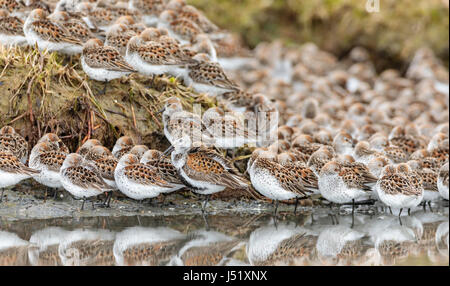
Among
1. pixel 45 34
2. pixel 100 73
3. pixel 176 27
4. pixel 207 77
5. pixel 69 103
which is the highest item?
pixel 45 34

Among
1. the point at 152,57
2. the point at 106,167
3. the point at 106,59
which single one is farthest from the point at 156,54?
the point at 106,167

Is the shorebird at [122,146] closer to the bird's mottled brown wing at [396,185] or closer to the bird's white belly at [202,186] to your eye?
the bird's white belly at [202,186]

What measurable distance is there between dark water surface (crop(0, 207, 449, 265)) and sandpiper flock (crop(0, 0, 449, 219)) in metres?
0.43

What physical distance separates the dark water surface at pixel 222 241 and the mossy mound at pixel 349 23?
12.7 metres

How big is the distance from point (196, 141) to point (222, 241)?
2.08m

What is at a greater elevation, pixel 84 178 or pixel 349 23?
pixel 84 178

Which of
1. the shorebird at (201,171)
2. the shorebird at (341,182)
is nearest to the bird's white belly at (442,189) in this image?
the shorebird at (341,182)

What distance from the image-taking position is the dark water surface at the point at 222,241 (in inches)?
298

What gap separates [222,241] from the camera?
8266mm

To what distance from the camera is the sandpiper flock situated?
9.34 metres

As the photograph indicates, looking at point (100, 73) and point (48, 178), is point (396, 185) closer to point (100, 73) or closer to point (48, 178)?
point (100, 73)

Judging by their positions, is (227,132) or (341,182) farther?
(227,132)

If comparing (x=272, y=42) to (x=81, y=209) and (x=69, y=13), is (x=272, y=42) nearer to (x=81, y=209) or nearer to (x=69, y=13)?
(x=69, y=13)

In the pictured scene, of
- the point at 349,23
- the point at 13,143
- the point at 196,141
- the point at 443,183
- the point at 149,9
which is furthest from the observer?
the point at 349,23
